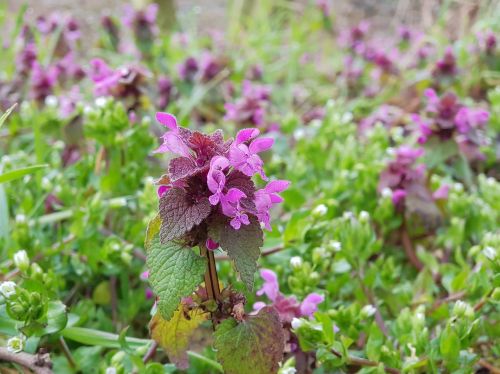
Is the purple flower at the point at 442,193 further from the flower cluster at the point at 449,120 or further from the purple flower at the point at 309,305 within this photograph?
the purple flower at the point at 309,305

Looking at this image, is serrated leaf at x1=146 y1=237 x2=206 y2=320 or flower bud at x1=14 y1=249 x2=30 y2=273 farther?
flower bud at x1=14 y1=249 x2=30 y2=273

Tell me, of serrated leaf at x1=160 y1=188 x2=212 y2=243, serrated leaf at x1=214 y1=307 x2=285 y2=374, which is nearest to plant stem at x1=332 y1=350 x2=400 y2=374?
serrated leaf at x1=214 y1=307 x2=285 y2=374

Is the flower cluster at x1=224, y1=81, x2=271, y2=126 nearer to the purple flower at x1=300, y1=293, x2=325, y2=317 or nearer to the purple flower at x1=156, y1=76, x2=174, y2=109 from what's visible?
the purple flower at x1=156, y1=76, x2=174, y2=109

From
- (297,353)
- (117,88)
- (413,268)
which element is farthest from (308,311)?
(117,88)

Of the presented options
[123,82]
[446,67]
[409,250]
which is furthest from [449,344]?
[446,67]

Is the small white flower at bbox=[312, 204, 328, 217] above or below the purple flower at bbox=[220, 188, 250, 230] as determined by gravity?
below

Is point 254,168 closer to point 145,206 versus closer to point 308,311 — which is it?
point 308,311
